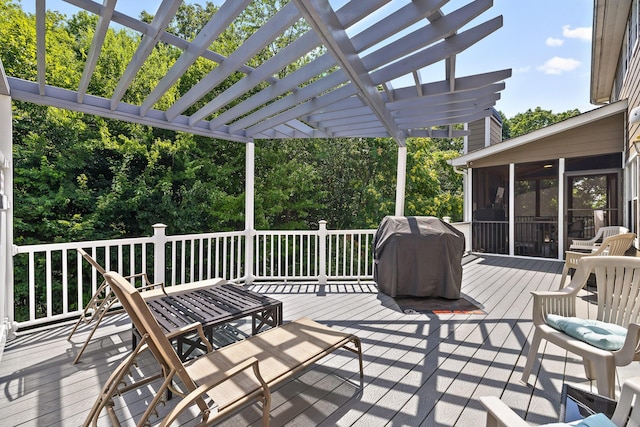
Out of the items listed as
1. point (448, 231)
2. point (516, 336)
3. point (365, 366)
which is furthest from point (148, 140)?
point (516, 336)

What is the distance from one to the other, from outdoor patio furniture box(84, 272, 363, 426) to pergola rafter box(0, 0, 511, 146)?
1913mm

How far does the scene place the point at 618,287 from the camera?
8.04 feet

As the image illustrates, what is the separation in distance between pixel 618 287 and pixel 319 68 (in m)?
3.07

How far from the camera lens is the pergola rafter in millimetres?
2298

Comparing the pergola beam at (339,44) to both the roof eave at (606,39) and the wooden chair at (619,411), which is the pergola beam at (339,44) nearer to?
the wooden chair at (619,411)

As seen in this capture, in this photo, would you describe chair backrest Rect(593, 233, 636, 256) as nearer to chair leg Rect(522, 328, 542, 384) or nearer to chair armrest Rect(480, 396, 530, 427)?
chair leg Rect(522, 328, 542, 384)

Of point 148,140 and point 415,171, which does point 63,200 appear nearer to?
point 148,140

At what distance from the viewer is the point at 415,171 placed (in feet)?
40.4

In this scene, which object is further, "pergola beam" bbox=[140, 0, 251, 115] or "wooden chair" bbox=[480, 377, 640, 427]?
"pergola beam" bbox=[140, 0, 251, 115]

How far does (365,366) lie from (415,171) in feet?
34.9

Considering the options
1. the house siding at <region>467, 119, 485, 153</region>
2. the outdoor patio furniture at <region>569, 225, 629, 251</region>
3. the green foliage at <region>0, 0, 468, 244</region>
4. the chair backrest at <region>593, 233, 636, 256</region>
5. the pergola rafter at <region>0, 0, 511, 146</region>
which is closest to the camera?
the pergola rafter at <region>0, 0, 511, 146</region>

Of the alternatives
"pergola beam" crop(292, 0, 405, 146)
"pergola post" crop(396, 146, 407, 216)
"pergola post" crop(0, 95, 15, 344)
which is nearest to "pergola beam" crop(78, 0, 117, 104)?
"pergola post" crop(0, 95, 15, 344)

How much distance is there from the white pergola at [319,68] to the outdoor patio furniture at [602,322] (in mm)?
2094

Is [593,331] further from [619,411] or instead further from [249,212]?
[249,212]
